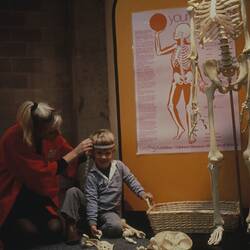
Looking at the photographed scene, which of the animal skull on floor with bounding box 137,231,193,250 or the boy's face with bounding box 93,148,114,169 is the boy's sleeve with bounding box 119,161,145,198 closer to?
the boy's face with bounding box 93,148,114,169

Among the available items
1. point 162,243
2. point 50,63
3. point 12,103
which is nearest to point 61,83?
point 50,63

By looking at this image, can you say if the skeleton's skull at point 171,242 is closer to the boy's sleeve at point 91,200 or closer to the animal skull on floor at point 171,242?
the animal skull on floor at point 171,242

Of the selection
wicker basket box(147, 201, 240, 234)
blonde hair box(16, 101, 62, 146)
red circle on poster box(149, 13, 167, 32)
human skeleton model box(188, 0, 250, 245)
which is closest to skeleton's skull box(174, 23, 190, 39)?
red circle on poster box(149, 13, 167, 32)

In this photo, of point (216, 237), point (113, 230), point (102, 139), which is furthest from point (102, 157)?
point (216, 237)

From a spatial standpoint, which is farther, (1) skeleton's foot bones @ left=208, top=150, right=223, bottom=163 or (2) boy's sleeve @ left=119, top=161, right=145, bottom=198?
(2) boy's sleeve @ left=119, top=161, right=145, bottom=198

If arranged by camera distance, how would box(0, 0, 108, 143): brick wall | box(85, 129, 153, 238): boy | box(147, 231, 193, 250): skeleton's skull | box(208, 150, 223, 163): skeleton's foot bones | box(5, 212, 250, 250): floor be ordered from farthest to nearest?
box(0, 0, 108, 143): brick wall, box(85, 129, 153, 238): boy, box(208, 150, 223, 163): skeleton's foot bones, box(5, 212, 250, 250): floor, box(147, 231, 193, 250): skeleton's skull

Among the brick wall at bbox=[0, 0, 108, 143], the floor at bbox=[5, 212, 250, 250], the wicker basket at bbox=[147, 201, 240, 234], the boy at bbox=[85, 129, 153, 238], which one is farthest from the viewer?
the brick wall at bbox=[0, 0, 108, 143]

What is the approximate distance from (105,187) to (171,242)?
83 centimetres

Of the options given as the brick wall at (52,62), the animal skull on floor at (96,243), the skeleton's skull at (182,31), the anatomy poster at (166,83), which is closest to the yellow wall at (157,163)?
the anatomy poster at (166,83)

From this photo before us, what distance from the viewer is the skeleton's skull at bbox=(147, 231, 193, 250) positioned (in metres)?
2.23

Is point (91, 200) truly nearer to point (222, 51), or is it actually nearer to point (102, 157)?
point (102, 157)

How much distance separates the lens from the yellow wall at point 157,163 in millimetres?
Answer: 3121

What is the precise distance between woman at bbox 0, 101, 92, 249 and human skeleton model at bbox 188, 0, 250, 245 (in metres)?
1.04

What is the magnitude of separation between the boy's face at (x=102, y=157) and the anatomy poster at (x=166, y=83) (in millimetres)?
387
